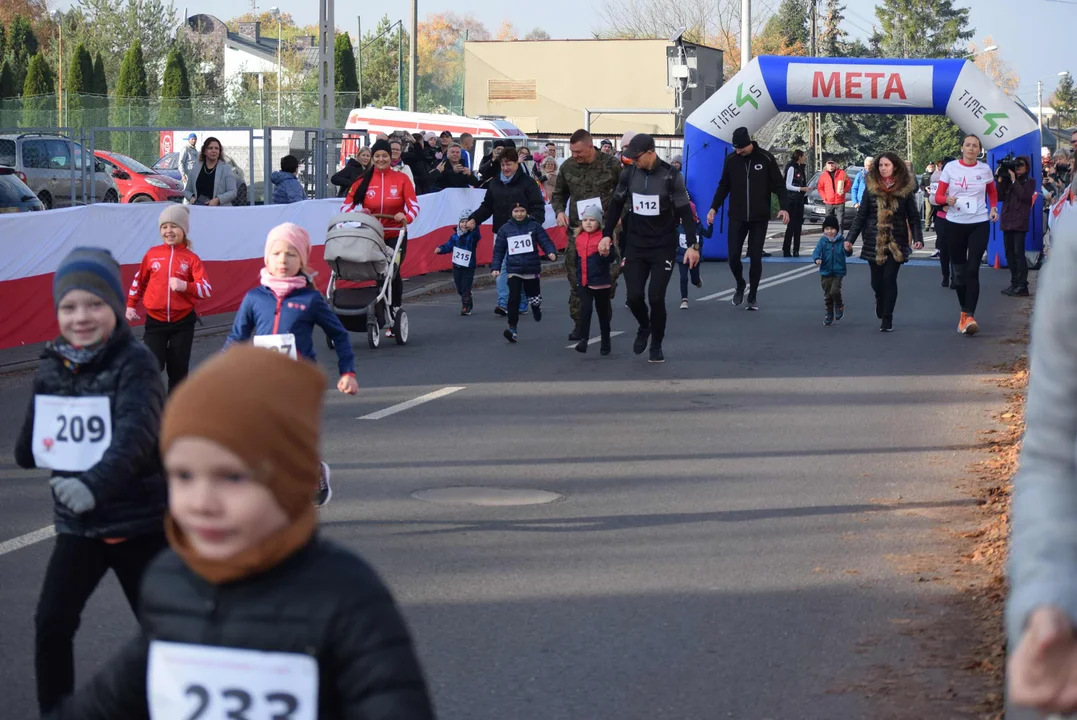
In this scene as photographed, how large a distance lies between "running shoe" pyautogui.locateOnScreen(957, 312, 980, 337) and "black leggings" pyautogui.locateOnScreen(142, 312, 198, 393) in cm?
915

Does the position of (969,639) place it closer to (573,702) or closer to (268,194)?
(573,702)

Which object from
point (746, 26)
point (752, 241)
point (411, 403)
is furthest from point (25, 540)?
point (746, 26)

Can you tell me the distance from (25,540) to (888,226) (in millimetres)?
10843

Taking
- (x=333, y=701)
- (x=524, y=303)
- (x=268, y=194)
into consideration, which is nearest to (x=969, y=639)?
(x=333, y=701)

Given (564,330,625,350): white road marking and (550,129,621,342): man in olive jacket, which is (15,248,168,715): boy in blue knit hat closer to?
(550,129,621,342): man in olive jacket

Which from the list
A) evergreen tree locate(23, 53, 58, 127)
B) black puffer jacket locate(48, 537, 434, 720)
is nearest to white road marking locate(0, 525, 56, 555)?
black puffer jacket locate(48, 537, 434, 720)

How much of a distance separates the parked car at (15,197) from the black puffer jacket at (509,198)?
23.5 ft

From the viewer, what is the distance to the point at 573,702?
202 inches

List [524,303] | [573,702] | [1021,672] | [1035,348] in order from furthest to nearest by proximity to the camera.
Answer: [524,303], [573,702], [1035,348], [1021,672]

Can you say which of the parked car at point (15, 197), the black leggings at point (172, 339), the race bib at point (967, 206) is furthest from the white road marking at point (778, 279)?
the black leggings at point (172, 339)

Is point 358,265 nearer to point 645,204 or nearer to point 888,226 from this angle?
point 645,204

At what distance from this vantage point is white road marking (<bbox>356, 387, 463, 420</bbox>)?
10.9 meters

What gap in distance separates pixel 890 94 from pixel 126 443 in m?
22.4

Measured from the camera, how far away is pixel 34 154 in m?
28.6
